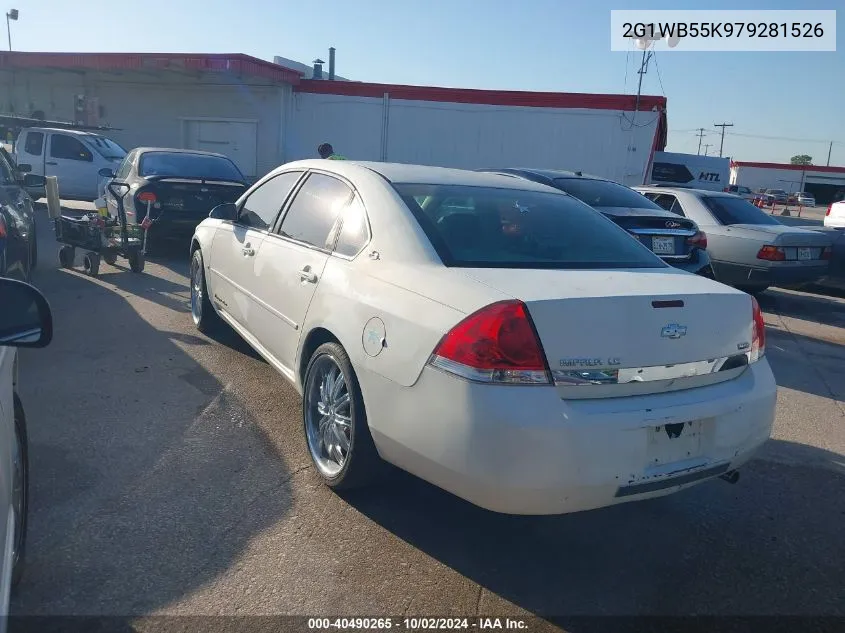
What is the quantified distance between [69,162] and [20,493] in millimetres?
15866

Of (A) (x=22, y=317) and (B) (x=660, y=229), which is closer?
(A) (x=22, y=317)

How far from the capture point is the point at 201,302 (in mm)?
5973

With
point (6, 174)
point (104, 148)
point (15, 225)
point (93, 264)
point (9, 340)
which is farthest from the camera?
point (104, 148)

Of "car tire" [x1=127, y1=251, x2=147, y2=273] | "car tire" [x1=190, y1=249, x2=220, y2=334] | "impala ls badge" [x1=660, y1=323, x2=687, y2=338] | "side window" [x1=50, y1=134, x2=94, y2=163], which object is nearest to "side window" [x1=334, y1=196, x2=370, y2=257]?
"impala ls badge" [x1=660, y1=323, x2=687, y2=338]

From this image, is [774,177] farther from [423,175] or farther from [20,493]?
[20,493]

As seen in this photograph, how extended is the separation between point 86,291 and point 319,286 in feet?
16.8

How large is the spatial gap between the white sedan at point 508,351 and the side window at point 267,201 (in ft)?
2.28

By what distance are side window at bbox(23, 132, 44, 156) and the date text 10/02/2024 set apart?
55.6 ft

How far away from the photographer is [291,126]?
21.6 meters

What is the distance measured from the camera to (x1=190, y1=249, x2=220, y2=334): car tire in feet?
19.3

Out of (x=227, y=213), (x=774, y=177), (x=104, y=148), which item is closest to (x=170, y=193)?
(x=227, y=213)

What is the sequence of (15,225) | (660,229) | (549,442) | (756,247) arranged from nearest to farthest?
(549,442) → (15,225) → (660,229) → (756,247)

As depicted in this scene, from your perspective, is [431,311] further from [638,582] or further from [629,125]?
[629,125]

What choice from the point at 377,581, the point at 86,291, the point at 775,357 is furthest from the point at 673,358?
the point at 86,291
